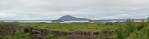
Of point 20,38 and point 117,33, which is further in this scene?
point 20,38

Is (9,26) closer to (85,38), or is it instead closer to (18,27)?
(18,27)

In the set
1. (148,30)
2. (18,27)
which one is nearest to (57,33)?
(18,27)

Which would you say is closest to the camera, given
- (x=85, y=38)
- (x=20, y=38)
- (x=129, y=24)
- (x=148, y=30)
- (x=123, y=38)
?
(x=148, y=30)

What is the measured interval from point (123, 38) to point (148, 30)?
5.64m

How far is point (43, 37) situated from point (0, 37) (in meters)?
13.4

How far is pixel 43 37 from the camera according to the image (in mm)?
80875

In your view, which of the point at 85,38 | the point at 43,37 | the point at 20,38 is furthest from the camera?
the point at 43,37

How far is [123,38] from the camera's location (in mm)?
48781

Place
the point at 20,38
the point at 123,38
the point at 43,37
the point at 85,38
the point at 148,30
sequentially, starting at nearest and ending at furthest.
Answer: the point at 148,30, the point at 123,38, the point at 20,38, the point at 85,38, the point at 43,37

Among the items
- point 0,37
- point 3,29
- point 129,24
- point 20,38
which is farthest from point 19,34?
point 3,29

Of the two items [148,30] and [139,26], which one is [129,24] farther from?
[148,30]

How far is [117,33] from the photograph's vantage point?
50.3m

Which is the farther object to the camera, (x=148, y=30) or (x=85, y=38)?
(x=85, y=38)

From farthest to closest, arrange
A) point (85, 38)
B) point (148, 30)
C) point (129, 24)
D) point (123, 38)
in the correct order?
point (85, 38), point (129, 24), point (123, 38), point (148, 30)
